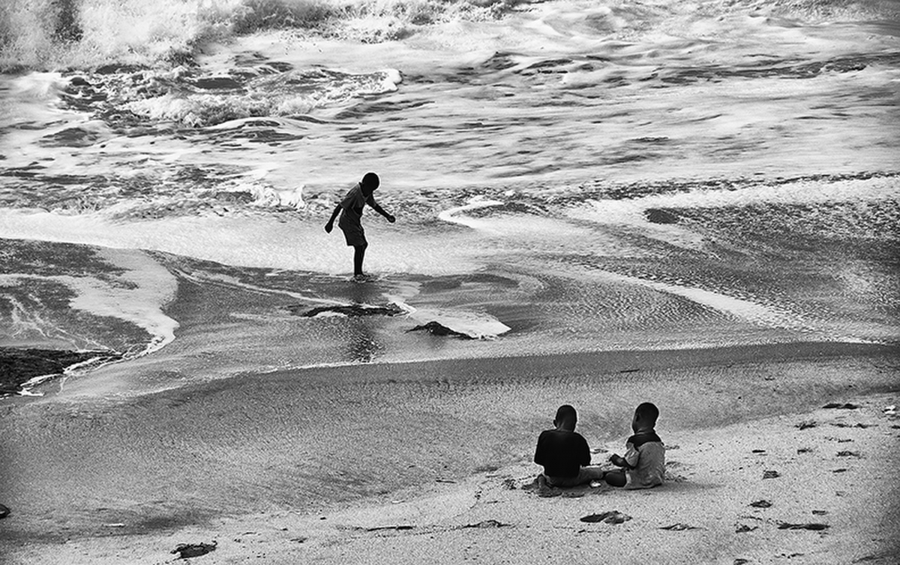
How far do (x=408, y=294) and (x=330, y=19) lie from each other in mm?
15612

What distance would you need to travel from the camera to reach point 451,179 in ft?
51.4

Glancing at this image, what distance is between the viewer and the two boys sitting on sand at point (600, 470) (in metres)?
5.70

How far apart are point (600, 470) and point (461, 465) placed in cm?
104

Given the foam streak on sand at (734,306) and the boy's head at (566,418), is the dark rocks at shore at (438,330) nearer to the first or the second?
the foam streak on sand at (734,306)

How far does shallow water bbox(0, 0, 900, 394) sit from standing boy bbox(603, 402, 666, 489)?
10.5ft

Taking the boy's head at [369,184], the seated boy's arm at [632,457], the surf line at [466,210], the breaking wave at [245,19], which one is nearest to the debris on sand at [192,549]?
the seated boy's arm at [632,457]

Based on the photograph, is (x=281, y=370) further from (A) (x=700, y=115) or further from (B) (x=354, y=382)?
(A) (x=700, y=115)

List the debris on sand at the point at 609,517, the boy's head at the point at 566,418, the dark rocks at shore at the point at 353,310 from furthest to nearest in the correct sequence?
1. the dark rocks at shore at the point at 353,310
2. the boy's head at the point at 566,418
3. the debris on sand at the point at 609,517

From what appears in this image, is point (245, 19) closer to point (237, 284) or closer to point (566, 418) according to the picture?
point (237, 284)

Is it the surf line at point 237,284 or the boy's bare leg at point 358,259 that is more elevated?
the boy's bare leg at point 358,259

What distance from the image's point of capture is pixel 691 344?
8.99 metres

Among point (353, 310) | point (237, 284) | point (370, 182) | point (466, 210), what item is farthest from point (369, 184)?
point (466, 210)

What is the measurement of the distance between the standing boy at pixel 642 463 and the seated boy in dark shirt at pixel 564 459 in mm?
128

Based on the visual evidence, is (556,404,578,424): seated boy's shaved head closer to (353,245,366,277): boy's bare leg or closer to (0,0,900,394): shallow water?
(0,0,900,394): shallow water
